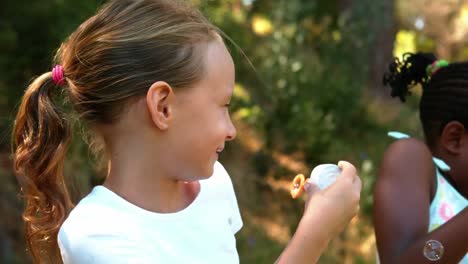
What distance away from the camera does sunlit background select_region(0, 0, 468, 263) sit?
15.0 feet

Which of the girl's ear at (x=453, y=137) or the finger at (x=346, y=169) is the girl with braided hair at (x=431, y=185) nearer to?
the girl's ear at (x=453, y=137)

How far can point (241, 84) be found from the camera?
6.00 m

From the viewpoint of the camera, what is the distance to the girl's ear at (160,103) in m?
1.53

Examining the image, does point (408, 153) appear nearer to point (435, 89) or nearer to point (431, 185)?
point (431, 185)

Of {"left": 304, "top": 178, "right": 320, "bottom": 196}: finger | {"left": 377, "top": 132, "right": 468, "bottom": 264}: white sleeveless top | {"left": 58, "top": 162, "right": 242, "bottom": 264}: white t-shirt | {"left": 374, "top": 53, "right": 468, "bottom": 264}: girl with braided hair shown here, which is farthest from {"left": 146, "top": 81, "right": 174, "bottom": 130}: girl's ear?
{"left": 377, "top": 132, "right": 468, "bottom": 264}: white sleeveless top

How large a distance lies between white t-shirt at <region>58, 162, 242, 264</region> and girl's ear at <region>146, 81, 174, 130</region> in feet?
0.64

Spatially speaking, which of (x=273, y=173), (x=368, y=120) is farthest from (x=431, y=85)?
(x=368, y=120)

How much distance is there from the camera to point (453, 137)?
2197mm

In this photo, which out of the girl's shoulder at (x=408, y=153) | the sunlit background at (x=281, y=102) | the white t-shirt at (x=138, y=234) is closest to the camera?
the white t-shirt at (x=138, y=234)

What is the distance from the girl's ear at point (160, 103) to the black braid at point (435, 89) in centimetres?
103

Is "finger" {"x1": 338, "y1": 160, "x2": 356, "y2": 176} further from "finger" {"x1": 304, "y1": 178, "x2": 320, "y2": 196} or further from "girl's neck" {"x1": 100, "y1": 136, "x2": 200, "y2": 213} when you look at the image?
"girl's neck" {"x1": 100, "y1": 136, "x2": 200, "y2": 213}

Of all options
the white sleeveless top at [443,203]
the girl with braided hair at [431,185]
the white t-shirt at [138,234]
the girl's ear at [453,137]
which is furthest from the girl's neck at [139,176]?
the girl's ear at [453,137]

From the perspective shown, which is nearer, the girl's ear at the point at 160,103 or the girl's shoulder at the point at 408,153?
the girl's ear at the point at 160,103

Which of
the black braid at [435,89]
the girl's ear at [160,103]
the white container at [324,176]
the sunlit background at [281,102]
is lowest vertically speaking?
the sunlit background at [281,102]
